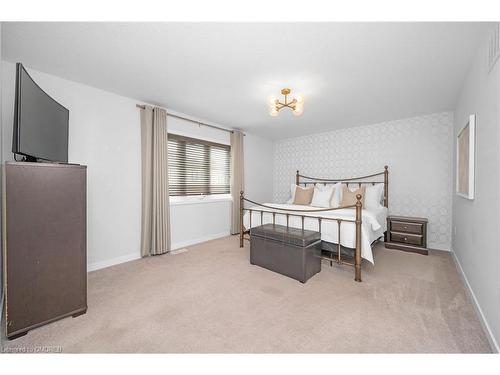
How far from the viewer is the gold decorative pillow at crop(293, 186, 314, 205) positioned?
4355 millimetres

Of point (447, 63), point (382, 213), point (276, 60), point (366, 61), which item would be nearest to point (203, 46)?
point (276, 60)

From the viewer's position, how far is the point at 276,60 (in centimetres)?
210

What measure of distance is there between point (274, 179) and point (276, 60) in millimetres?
3948

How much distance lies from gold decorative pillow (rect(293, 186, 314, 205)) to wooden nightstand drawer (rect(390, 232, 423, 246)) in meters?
1.49

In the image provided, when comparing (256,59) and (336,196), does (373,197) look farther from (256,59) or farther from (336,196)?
(256,59)

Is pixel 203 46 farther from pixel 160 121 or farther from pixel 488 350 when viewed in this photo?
pixel 488 350

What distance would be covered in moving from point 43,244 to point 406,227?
4520 mm

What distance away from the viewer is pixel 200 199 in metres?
4.14

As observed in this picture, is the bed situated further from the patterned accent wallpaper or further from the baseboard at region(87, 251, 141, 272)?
the baseboard at region(87, 251, 141, 272)

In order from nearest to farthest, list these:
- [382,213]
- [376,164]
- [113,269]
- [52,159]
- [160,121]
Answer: [52,159]
[113,269]
[160,121]
[382,213]
[376,164]

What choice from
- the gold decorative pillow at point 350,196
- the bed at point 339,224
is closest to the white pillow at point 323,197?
the gold decorative pillow at point 350,196

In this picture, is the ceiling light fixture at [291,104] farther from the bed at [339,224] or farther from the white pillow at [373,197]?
the white pillow at [373,197]

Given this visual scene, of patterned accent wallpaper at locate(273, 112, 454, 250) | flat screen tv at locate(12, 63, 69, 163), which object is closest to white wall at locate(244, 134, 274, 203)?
patterned accent wallpaper at locate(273, 112, 454, 250)

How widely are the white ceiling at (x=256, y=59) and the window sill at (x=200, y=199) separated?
1554mm
